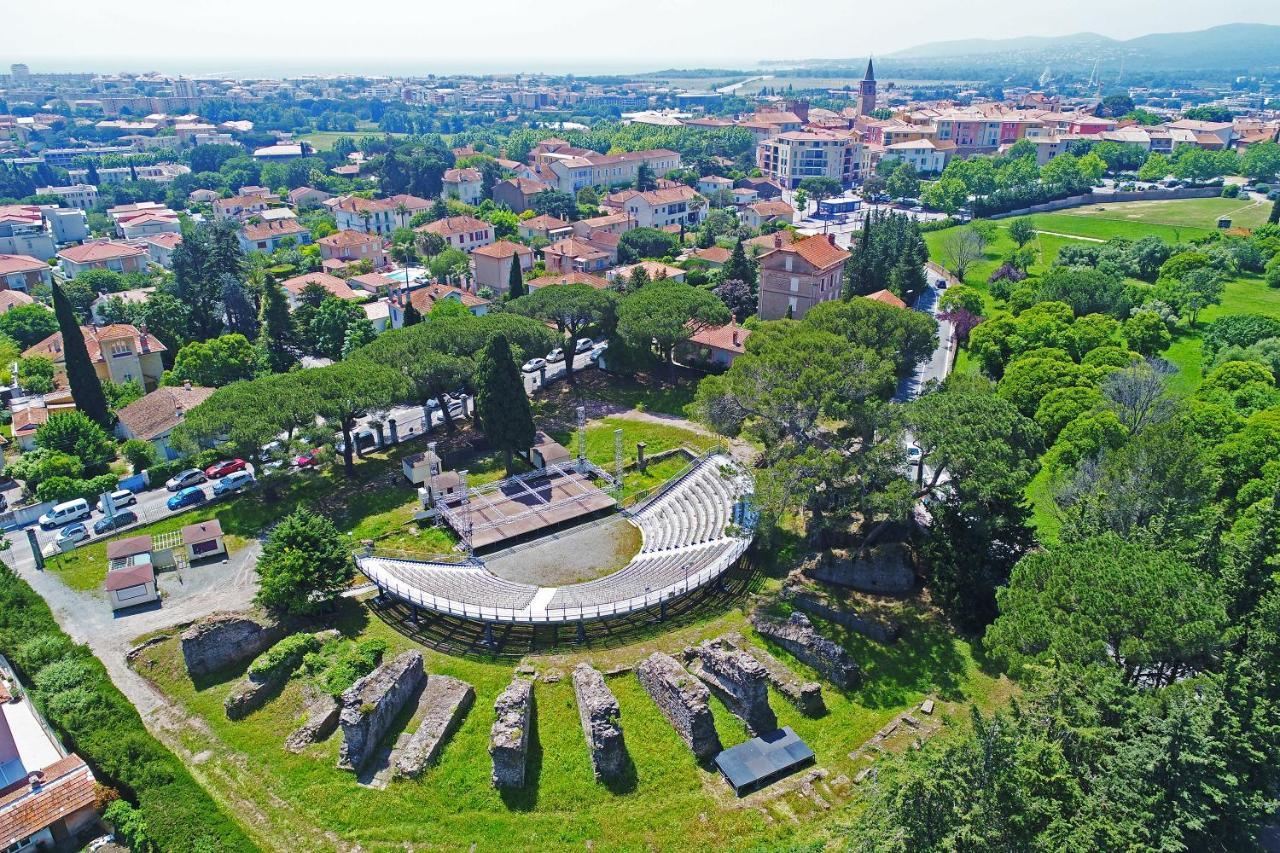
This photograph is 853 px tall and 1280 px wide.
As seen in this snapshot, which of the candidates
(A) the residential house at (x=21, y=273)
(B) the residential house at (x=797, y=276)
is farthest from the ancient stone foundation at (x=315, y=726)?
(A) the residential house at (x=21, y=273)

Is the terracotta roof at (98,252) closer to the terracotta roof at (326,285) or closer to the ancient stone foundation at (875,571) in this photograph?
the terracotta roof at (326,285)

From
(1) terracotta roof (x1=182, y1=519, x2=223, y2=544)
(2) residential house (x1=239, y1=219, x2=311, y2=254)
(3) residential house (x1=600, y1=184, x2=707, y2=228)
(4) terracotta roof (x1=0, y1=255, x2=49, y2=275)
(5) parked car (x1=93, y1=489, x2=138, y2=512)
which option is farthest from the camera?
(3) residential house (x1=600, y1=184, x2=707, y2=228)

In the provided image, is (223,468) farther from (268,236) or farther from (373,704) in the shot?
(268,236)

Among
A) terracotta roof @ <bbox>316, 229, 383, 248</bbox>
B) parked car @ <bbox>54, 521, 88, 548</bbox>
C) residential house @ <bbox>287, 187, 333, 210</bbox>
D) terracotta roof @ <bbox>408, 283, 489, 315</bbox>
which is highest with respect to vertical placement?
residential house @ <bbox>287, 187, 333, 210</bbox>

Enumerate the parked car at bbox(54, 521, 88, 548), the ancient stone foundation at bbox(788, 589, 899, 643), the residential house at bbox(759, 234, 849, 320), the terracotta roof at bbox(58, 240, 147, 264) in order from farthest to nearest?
1. the terracotta roof at bbox(58, 240, 147, 264)
2. the residential house at bbox(759, 234, 849, 320)
3. the parked car at bbox(54, 521, 88, 548)
4. the ancient stone foundation at bbox(788, 589, 899, 643)

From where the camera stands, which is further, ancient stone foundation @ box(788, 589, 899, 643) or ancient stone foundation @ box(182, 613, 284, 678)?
ancient stone foundation @ box(788, 589, 899, 643)

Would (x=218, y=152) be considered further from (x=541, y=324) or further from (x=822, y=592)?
(x=822, y=592)

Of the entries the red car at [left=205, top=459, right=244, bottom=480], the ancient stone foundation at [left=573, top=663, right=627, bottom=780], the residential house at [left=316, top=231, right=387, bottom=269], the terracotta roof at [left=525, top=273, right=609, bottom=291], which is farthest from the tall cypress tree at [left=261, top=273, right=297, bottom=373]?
the ancient stone foundation at [left=573, top=663, right=627, bottom=780]

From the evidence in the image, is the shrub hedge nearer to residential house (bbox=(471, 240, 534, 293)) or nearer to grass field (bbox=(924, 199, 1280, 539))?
grass field (bbox=(924, 199, 1280, 539))
